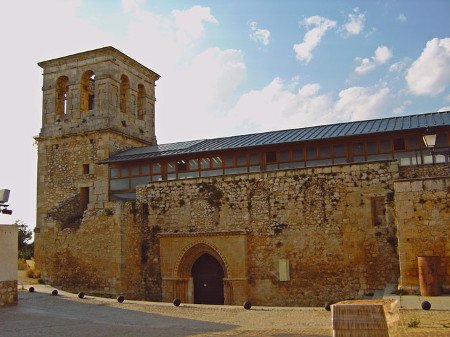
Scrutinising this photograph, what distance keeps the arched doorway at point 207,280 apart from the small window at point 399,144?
27.5 feet

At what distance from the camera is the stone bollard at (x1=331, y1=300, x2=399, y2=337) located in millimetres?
7719

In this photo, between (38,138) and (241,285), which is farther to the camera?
(38,138)

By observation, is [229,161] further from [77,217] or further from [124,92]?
[124,92]

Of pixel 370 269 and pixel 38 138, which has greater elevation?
pixel 38 138

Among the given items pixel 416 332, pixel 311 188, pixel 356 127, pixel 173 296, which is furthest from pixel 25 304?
pixel 356 127

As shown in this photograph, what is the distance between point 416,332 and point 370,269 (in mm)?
8550

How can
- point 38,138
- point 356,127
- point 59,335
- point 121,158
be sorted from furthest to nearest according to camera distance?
point 38,138 < point 121,158 < point 356,127 < point 59,335

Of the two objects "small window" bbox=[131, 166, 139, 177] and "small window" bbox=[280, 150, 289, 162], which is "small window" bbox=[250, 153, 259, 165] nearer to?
"small window" bbox=[280, 150, 289, 162]

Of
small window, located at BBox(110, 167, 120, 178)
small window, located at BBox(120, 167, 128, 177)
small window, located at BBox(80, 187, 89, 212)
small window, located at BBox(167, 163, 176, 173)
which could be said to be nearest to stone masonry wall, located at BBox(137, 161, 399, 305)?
small window, located at BBox(167, 163, 176, 173)

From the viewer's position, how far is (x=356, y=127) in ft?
→ 68.0

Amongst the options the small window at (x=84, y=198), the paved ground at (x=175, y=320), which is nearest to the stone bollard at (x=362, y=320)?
the paved ground at (x=175, y=320)

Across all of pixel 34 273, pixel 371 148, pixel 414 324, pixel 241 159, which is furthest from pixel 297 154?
pixel 34 273

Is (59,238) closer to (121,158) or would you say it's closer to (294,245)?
(121,158)

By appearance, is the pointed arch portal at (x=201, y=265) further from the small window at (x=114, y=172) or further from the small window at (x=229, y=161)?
the small window at (x=114, y=172)
